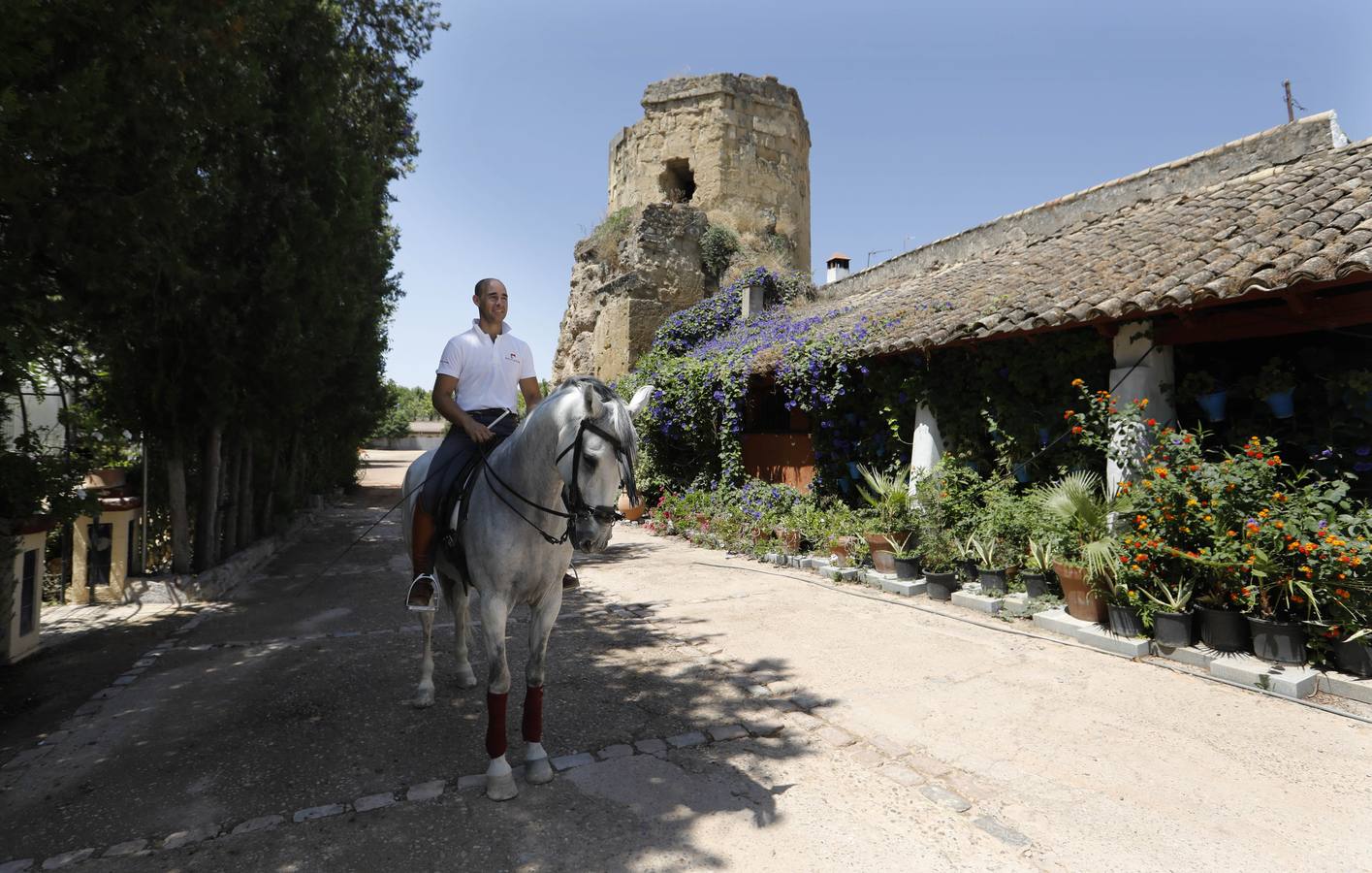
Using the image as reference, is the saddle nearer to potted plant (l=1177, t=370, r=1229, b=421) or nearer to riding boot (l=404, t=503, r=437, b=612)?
riding boot (l=404, t=503, r=437, b=612)

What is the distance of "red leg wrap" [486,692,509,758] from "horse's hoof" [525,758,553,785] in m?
0.19

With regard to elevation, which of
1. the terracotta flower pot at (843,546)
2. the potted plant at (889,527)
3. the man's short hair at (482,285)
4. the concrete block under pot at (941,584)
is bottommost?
the concrete block under pot at (941,584)

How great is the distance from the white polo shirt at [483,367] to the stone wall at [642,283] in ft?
39.0

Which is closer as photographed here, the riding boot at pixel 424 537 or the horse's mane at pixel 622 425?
the horse's mane at pixel 622 425

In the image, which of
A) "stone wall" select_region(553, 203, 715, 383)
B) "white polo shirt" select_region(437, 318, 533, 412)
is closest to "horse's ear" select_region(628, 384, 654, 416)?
"white polo shirt" select_region(437, 318, 533, 412)

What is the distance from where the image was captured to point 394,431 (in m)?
57.8

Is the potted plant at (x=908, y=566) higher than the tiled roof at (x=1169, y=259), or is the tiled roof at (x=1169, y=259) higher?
the tiled roof at (x=1169, y=259)

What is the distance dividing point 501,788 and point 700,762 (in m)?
1.03

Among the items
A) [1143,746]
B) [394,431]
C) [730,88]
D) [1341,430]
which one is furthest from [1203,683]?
[394,431]

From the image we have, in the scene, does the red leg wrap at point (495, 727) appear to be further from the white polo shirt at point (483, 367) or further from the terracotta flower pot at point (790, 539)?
the terracotta flower pot at point (790, 539)

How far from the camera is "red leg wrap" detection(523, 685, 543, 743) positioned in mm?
3357

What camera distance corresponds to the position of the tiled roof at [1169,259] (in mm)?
5188

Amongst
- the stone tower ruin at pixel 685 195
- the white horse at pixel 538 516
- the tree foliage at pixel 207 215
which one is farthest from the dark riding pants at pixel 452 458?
the stone tower ruin at pixel 685 195

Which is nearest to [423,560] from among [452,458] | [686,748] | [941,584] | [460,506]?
[460,506]
